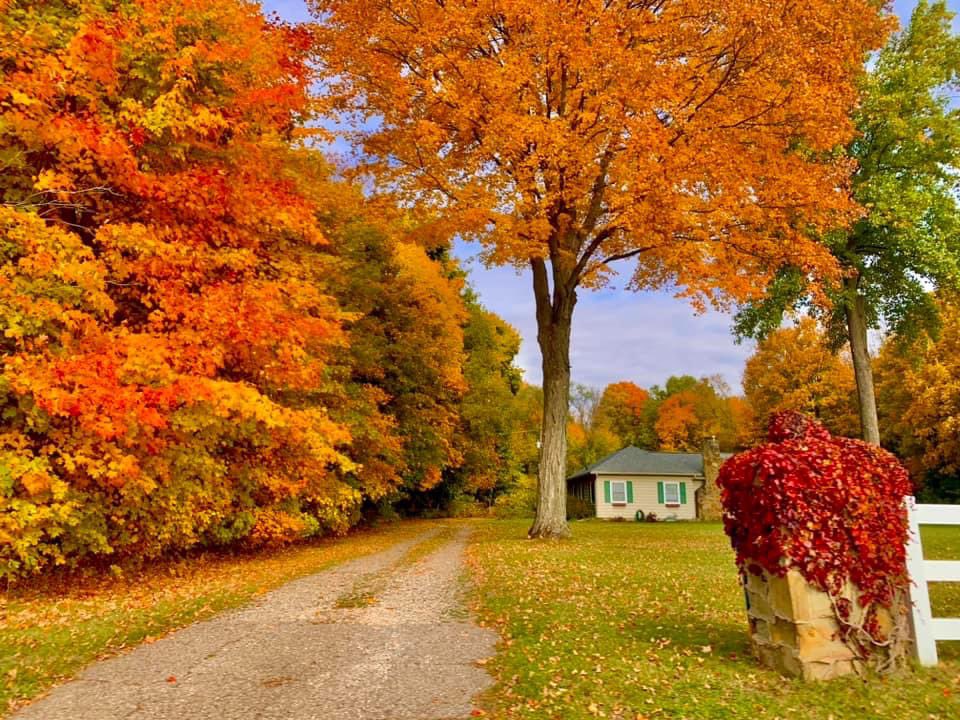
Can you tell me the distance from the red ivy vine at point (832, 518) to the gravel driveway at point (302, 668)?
2.34 meters

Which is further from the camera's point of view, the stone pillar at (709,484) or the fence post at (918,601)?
the stone pillar at (709,484)

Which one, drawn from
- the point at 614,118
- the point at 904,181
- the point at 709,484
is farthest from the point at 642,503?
the point at 614,118

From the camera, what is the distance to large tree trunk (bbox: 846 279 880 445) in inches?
735

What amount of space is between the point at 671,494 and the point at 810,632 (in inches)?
1315

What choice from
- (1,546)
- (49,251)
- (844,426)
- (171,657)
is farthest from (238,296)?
(844,426)

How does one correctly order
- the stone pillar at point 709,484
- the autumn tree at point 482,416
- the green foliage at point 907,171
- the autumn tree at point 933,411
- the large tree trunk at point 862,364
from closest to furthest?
the green foliage at point 907,171, the large tree trunk at point 862,364, the autumn tree at point 933,411, the autumn tree at point 482,416, the stone pillar at point 709,484

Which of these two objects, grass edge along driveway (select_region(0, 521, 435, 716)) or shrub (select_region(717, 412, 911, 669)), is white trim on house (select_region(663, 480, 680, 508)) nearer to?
grass edge along driveway (select_region(0, 521, 435, 716))

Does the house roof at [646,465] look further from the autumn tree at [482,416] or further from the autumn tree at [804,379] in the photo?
the autumn tree at [804,379]

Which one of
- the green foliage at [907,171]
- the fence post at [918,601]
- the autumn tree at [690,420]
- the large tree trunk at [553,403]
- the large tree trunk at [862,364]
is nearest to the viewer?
the fence post at [918,601]

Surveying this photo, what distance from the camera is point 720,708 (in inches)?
160

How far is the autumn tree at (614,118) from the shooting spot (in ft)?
37.4

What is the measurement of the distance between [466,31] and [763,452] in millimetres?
9787

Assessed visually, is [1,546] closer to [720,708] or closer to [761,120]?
[720,708]

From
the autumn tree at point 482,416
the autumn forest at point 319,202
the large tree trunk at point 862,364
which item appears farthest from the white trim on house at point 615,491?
the autumn forest at point 319,202
